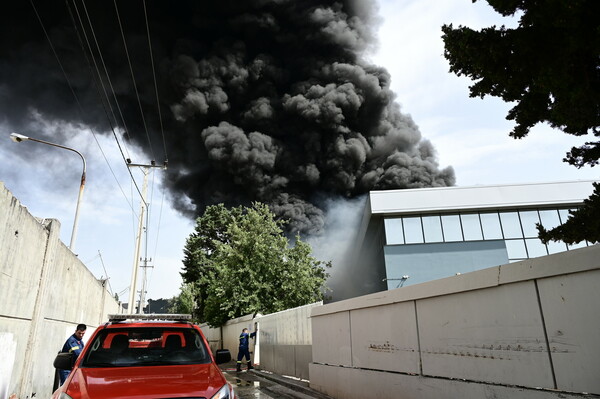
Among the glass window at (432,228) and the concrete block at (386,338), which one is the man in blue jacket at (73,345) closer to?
the concrete block at (386,338)

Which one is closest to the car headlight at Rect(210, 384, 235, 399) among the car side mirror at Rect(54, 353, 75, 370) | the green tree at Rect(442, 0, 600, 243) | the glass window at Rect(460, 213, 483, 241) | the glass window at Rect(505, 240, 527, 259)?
the car side mirror at Rect(54, 353, 75, 370)

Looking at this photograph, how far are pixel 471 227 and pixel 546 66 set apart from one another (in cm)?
2423

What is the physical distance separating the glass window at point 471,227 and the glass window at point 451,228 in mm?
359

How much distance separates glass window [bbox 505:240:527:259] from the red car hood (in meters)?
25.3

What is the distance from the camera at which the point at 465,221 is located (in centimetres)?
2567

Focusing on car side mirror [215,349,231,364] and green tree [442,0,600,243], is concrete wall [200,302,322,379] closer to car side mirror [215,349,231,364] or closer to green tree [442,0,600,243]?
car side mirror [215,349,231,364]

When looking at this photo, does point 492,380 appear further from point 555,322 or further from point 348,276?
point 348,276

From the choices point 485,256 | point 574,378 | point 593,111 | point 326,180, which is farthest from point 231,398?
point 326,180

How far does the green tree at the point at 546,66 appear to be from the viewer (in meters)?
2.89

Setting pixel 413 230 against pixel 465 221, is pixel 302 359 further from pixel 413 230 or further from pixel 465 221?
pixel 465 221

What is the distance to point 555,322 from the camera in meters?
3.33

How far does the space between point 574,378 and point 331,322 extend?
5.33 metres

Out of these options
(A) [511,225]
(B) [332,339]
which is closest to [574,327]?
(B) [332,339]

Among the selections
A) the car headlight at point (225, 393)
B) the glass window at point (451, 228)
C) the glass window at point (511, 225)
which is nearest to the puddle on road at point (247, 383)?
the car headlight at point (225, 393)
